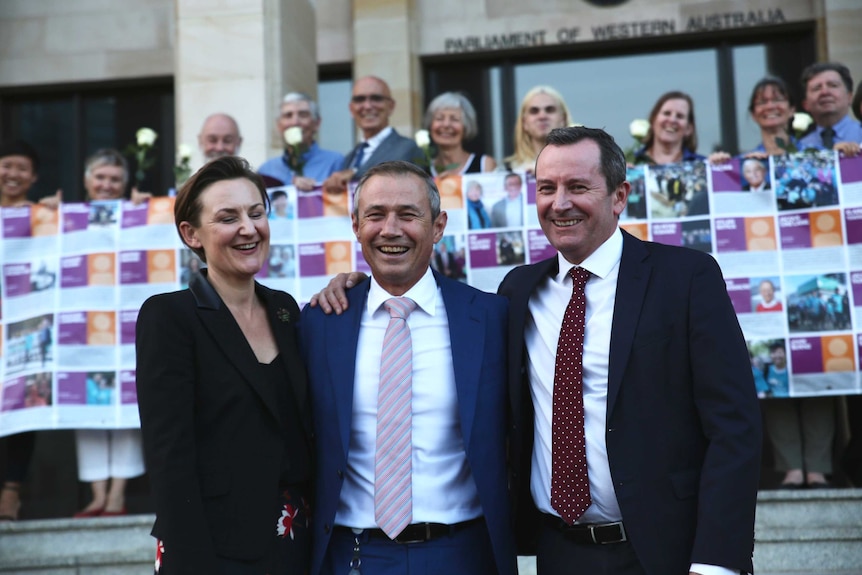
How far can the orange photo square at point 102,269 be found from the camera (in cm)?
673

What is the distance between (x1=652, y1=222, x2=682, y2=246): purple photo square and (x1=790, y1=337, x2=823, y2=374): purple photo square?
904mm

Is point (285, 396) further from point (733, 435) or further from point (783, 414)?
point (783, 414)

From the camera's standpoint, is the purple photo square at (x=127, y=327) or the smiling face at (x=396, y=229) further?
the purple photo square at (x=127, y=327)

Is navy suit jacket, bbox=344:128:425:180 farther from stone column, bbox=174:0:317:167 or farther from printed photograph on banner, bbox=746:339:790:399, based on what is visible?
printed photograph on banner, bbox=746:339:790:399

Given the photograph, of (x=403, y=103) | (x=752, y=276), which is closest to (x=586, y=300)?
(x=752, y=276)

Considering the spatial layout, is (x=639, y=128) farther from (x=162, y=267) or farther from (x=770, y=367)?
(x=162, y=267)

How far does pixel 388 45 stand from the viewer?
448 inches

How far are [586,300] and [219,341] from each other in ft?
4.08

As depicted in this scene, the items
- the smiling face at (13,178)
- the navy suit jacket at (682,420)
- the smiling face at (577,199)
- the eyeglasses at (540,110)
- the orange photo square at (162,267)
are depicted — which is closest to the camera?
the navy suit jacket at (682,420)

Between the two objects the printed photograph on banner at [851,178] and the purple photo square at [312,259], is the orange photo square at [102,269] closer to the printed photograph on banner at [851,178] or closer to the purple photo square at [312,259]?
the purple photo square at [312,259]

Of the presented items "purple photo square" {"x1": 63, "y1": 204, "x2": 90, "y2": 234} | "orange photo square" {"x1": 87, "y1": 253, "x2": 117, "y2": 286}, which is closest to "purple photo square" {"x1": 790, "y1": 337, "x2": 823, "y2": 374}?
"orange photo square" {"x1": 87, "y1": 253, "x2": 117, "y2": 286}

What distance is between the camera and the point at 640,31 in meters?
11.2

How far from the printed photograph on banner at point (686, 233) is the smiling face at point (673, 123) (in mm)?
797

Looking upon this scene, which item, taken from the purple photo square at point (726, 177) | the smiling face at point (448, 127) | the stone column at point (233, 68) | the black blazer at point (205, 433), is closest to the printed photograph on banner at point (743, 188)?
the purple photo square at point (726, 177)
